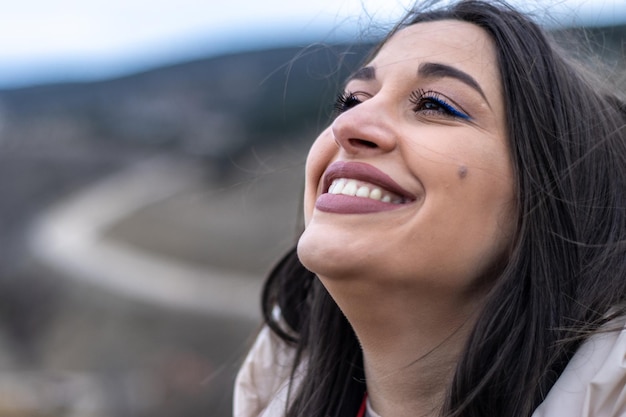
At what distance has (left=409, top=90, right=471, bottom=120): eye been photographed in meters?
2.36

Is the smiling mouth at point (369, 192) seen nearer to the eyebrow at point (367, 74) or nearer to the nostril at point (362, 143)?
the nostril at point (362, 143)

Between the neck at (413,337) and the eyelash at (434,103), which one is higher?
the eyelash at (434,103)

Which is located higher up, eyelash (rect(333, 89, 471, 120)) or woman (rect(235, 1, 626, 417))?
eyelash (rect(333, 89, 471, 120))

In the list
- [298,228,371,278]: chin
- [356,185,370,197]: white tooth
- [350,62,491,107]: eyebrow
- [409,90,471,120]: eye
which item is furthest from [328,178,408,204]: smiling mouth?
[350,62,491,107]: eyebrow

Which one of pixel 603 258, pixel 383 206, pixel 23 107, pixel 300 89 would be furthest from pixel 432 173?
pixel 23 107

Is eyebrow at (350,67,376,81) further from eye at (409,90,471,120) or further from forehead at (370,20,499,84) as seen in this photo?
eye at (409,90,471,120)

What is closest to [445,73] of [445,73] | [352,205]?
[445,73]

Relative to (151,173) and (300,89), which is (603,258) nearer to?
(300,89)

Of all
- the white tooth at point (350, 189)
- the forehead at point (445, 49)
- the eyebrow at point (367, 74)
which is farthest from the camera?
the eyebrow at point (367, 74)

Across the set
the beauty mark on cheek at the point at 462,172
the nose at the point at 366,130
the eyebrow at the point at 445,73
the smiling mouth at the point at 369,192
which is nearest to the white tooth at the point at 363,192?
the smiling mouth at the point at 369,192

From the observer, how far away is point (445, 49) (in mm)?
2453

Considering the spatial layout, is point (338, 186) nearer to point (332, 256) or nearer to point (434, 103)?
point (332, 256)

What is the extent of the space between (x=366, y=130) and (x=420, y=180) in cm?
19

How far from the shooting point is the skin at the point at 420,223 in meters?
2.21
